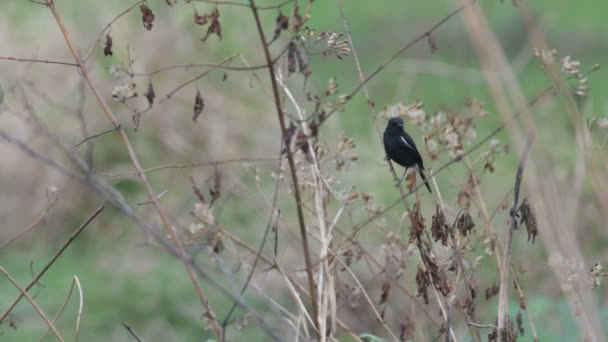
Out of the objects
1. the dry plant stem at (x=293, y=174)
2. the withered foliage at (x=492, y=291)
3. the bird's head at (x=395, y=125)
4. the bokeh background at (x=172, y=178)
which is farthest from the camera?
the bokeh background at (x=172, y=178)

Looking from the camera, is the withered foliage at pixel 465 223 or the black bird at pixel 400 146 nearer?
the withered foliage at pixel 465 223

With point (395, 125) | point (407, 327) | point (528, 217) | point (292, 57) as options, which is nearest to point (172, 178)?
point (395, 125)

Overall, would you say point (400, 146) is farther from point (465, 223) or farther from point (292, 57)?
point (292, 57)

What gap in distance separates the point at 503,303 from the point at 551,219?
383 mm

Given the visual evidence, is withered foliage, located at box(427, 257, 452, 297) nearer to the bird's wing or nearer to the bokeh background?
the bird's wing

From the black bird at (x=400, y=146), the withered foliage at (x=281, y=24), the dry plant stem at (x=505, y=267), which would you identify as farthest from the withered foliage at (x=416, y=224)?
the black bird at (x=400, y=146)

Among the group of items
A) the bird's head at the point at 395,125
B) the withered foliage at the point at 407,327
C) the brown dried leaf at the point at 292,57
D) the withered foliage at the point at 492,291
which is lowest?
the withered foliage at the point at 407,327

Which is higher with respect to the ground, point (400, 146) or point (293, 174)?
point (400, 146)

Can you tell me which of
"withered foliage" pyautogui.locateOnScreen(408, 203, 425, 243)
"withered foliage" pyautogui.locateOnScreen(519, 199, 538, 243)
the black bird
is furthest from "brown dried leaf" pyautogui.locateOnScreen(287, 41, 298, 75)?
the black bird

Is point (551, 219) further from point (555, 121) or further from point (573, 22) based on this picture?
point (573, 22)

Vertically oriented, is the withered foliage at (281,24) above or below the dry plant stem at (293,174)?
above

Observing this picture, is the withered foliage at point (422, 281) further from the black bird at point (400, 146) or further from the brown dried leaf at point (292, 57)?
the black bird at point (400, 146)

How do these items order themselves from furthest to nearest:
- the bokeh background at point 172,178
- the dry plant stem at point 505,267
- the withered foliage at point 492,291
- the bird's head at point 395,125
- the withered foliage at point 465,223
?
the bokeh background at point 172,178 < the bird's head at point 395,125 < the withered foliage at point 492,291 < the withered foliage at point 465,223 < the dry plant stem at point 505,267

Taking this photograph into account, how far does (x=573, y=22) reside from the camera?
14523 millimetres
